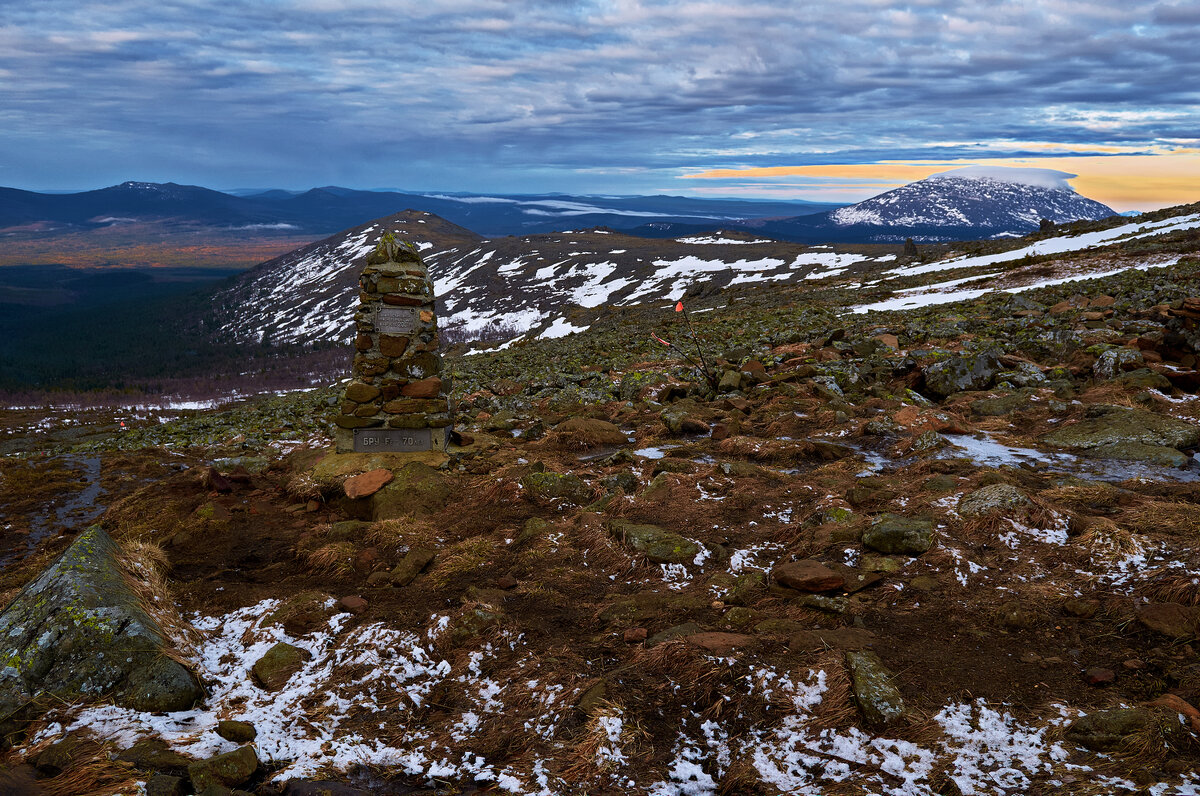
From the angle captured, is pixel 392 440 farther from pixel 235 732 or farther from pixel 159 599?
pixel 235 732

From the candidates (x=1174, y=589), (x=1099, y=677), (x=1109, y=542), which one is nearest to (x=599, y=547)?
(x=1099, y=677)

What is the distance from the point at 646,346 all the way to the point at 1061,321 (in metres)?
15.5

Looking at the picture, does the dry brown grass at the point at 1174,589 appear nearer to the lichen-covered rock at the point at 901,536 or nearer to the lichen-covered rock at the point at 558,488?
the lichen-covered rock at the point at 901,536

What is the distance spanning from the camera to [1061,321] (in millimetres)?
17797

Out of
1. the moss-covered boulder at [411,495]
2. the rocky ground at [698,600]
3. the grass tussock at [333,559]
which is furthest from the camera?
the moss-covered boulder at [411,495]

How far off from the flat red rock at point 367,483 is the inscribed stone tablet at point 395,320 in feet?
9.16

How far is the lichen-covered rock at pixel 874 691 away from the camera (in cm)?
464

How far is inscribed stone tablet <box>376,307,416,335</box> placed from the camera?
1166cm

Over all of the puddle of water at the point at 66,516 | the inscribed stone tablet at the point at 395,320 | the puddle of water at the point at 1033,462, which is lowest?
the puddle of water at the point at 66,516

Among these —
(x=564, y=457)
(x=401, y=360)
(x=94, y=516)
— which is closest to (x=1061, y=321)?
(x=564, y=457)

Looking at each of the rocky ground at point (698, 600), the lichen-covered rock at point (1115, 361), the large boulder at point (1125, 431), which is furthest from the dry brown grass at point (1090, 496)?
the lichen-covered rock at point (1115, 361)

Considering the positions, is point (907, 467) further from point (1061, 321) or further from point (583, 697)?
point (1061, 321)

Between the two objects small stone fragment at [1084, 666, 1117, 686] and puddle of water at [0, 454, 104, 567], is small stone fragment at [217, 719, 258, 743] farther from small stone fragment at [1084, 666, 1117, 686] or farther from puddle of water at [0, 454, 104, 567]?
puddle of water at [0, 454, 104, 567]

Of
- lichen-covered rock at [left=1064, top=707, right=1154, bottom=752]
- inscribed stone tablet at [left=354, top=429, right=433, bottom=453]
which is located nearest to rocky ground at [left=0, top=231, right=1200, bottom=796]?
lichen-covered rock at [left=1064, top=707, right=1154, bottom=752]
